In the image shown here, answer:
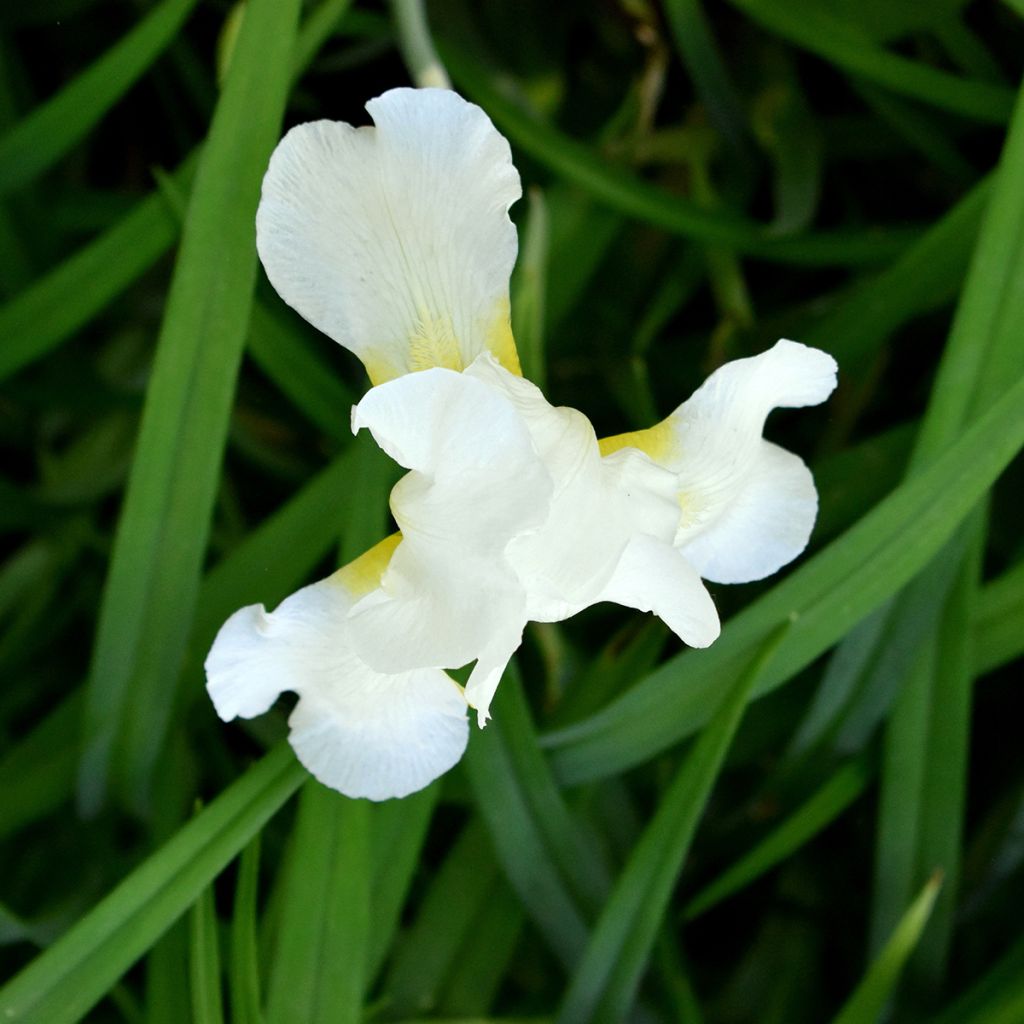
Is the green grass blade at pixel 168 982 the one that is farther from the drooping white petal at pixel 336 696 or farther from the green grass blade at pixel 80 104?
the green grass blade at pixel 80 104

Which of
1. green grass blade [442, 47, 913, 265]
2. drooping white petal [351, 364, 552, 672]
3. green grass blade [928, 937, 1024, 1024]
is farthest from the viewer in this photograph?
green grass blade [442, 47, 913, 265]

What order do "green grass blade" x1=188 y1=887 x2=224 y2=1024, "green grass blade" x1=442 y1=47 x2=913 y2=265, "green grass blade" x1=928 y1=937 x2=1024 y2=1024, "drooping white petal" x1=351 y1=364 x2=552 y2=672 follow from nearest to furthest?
1. "drooping white petal" x1=351 y1=364 x2=552 y2=672
2. "green grass blade" x1=188 y1=887 x2=224 y2=1024
3. "green grass blade" x1=928 y1=937 x2=1024 y2=1024
4. "green grass blade" x1=442 y1=47 x2=913 y2=265

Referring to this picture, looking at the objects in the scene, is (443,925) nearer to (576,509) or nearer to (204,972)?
(204,972)

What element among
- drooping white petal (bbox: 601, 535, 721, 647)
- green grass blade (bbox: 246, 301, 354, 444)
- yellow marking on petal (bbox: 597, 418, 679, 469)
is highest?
green grass blade (bbox: 246, 301, 354, 444)

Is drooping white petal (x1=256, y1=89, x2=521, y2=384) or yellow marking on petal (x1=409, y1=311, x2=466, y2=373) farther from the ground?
drooping white petal (x1=256, y1=89, x2=521, y2=384)

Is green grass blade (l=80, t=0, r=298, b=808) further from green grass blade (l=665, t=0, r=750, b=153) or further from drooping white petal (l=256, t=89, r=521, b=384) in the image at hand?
green grass blade (l=665, t=0, r=750, b=153)

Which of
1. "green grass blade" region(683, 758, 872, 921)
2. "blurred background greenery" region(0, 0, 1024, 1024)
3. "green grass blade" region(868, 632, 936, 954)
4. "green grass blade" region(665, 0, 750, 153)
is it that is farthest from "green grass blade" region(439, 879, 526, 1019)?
"green grass blade" region(665, 0, 750, 153)

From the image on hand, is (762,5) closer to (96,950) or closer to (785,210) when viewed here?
(785,210)

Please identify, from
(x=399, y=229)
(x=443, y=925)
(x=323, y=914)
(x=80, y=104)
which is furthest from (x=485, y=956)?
(x=80, y=104)
